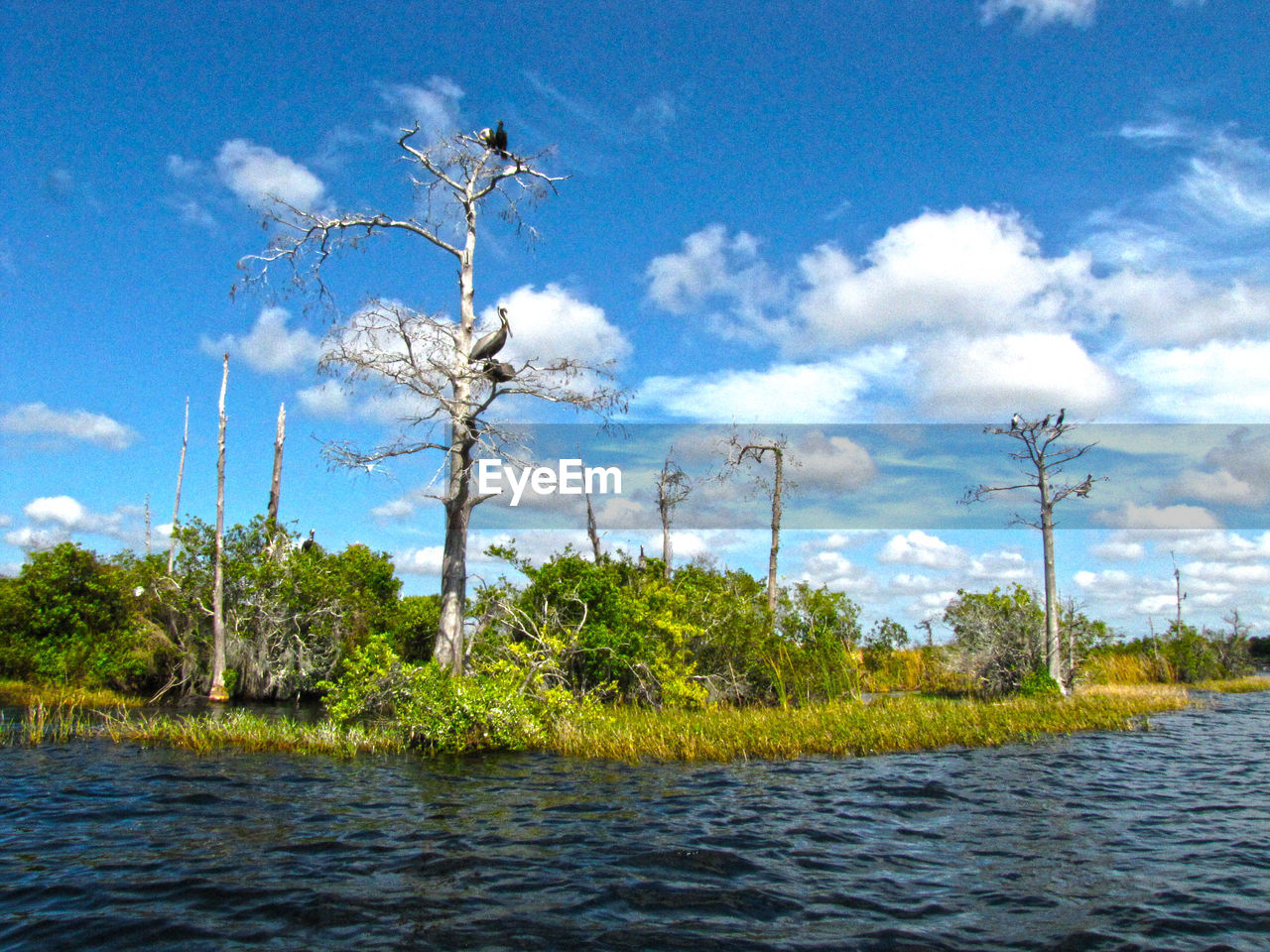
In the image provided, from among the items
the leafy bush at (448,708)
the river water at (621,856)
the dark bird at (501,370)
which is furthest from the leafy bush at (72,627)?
the dark bird at (501,370)

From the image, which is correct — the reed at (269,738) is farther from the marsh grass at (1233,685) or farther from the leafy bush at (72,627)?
the marsh grass at (1233,685)

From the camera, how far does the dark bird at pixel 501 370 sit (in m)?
20.3

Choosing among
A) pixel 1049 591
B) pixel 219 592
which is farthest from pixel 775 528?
pixel 219 592

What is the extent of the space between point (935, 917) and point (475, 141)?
20.6 meters

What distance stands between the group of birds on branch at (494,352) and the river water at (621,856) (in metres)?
9.68

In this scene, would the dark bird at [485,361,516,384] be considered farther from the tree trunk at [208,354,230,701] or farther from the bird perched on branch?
the tree trunk at [208,354,230,701]

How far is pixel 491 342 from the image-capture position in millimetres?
20953

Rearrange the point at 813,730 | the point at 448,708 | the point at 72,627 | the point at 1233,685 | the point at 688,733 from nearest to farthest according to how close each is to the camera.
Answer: the point at 448,708 → the point at 688,733 → the point at 813,730 → the point at 72,627 → the point at 1233,685

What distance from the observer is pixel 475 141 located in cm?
2167

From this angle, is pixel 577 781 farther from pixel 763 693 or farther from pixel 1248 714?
pixel 1248 714

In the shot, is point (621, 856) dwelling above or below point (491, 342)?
below

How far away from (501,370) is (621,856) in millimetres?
13716

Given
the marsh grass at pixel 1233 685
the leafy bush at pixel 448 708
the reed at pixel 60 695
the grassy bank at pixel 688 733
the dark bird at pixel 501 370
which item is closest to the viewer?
the leafy bush at pixel 448 708

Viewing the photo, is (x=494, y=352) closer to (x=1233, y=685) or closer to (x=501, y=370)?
(x=501, y=370)
